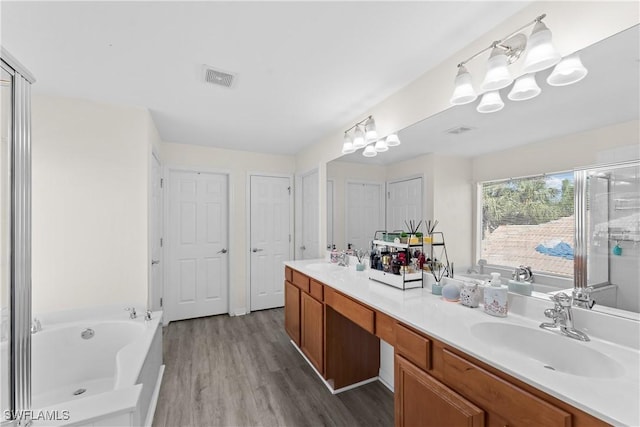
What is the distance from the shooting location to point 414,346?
4.10 feet

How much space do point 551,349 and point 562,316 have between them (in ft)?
0.47

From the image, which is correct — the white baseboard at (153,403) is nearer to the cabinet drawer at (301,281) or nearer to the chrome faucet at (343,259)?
the cabinet drawer at (301,281)

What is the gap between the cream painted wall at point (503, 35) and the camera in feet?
3.34

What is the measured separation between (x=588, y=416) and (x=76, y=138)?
3.30 metres

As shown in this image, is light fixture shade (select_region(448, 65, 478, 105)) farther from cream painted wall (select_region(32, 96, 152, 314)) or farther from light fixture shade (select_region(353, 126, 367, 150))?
cream painted wall (select_region(32, 96, 152, 314))

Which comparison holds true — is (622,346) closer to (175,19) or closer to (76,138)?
(175,19)

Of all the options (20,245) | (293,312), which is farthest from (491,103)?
(293,312)

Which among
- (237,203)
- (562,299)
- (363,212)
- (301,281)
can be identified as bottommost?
(301,281)

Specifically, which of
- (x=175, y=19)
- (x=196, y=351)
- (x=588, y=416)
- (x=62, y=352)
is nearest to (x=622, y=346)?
(x=588, y=416)

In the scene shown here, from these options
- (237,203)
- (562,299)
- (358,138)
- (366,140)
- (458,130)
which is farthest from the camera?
(237,203)

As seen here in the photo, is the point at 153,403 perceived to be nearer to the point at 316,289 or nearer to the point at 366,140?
the point at 316,289

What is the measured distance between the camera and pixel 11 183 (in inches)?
40.8

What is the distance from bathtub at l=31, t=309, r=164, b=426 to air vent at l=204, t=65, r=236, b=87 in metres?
1.85

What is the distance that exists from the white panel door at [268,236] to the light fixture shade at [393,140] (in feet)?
7.16
